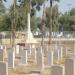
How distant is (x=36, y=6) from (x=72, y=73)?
69255 mm

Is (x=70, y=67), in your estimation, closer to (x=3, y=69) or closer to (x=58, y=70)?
(x=58, y=70)

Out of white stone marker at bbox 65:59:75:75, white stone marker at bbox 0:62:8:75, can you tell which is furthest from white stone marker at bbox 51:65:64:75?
white stone marker at bbox 0:62:8:75

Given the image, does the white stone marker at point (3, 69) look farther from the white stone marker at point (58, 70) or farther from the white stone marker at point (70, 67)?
the white stone marker at point (70, 67)

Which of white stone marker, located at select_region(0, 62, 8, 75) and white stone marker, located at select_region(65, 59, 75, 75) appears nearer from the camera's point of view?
white stone marker, located at select_region(0, 62, 8, 75)

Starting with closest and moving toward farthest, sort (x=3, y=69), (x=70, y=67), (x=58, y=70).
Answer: (x=58, y=70)
(x=3, y=69)
(x=70, y=67)

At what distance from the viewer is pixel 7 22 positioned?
69188 mm

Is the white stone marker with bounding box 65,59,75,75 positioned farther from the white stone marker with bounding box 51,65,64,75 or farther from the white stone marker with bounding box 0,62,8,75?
the white stone marker with bounding box 0,62,8,75

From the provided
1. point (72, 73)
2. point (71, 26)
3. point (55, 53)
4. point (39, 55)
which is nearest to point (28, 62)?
point (55, 53)

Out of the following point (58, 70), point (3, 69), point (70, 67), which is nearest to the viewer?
point (58, 70)

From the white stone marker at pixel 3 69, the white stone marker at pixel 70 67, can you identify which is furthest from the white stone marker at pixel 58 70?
the white stone marker at pixel 3 69

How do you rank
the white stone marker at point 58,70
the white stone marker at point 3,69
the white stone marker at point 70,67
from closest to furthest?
the white stone marker at point 58,70, the white stone marker at point 3,69, the white stone marker at point 70,67

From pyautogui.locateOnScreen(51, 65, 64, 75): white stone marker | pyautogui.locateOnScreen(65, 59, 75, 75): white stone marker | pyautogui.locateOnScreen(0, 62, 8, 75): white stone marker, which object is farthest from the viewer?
pyautogui.locateOnScreen(65, 59, 75, 75): white stone marker

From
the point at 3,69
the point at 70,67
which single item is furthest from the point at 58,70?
the point at 3,69

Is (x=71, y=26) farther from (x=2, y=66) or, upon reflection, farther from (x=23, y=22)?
(x=2, y=66)
